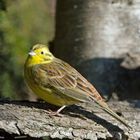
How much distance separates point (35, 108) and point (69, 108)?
33 centimetres

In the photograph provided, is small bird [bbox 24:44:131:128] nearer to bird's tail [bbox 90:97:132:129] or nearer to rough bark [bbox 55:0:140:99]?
bird's tail [bbox 90:97:132:129]

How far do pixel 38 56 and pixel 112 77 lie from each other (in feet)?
3.72

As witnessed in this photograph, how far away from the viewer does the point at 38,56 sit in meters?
5.54

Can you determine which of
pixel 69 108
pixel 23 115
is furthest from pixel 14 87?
pixel 23 115

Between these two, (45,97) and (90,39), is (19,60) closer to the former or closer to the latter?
(90,39)

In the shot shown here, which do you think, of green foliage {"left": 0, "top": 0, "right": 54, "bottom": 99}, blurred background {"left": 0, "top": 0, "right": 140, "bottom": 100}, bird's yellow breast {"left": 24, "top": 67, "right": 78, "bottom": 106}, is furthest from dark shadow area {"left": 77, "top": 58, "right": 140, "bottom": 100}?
bird's yellow breast {"left": 24, "top": 67, "right": 78, "bottom": 106}

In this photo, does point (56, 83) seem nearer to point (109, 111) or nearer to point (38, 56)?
point (38, 56)

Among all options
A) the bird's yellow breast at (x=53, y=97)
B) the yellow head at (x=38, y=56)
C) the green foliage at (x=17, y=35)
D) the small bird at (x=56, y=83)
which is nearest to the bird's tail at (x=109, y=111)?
the small bird at (x=56, y=83)

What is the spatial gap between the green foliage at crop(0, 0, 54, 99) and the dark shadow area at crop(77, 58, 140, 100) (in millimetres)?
573

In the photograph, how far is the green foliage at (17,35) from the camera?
6.34m

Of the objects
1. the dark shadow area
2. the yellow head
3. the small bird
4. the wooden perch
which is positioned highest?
the yellow head

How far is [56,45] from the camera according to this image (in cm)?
685

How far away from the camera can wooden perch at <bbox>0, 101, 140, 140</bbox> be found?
15.7ft

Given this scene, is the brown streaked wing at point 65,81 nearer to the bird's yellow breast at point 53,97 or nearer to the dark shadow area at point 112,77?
the bird's yellow breast at point 53,97
